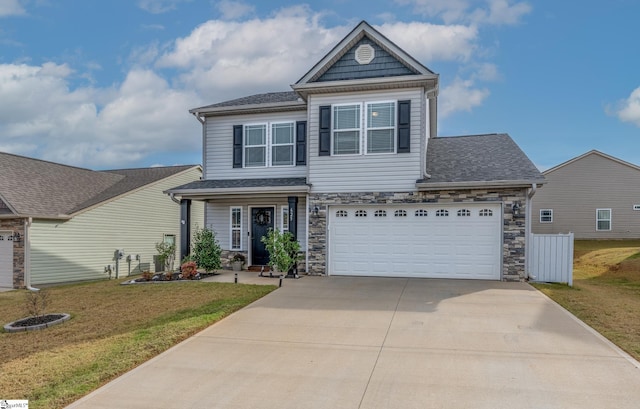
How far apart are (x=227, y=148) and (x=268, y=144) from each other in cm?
159

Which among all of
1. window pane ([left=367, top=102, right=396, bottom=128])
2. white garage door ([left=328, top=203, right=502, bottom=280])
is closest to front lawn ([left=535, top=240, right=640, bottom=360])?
white garage door ([left=328, top=203, right=502, bottom=280])

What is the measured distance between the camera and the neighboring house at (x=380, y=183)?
11398mm

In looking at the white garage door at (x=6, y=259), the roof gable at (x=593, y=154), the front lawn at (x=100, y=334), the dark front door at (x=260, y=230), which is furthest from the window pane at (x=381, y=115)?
the roof gable at (x=593, y=154)

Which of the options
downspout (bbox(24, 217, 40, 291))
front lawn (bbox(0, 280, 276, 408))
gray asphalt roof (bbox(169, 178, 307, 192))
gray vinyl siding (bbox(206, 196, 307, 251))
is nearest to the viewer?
front lawn (bbox(0, 280, 276, 408))

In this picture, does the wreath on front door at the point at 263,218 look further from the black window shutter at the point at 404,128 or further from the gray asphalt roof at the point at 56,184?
the gray asphalt roof at the point at 56,184

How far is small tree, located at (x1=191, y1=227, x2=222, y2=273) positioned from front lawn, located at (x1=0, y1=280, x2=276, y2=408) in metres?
1.72

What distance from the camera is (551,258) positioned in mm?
11336

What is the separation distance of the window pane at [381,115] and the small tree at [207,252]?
6.38m

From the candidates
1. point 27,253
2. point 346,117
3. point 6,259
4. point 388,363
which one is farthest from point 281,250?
point 6,259

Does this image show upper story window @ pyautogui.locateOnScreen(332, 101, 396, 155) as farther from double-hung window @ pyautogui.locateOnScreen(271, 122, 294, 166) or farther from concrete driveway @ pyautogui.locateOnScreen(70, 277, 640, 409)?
concrete driveway @ pyautogui.locateOnScreen(70, 277, 640, 409)

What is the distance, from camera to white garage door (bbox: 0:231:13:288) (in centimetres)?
1476

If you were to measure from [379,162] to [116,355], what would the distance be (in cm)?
871

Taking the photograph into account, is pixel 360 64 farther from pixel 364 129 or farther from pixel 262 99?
pixel 262 99

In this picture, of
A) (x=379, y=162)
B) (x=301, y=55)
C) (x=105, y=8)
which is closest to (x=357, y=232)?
(x=379, y=162)
